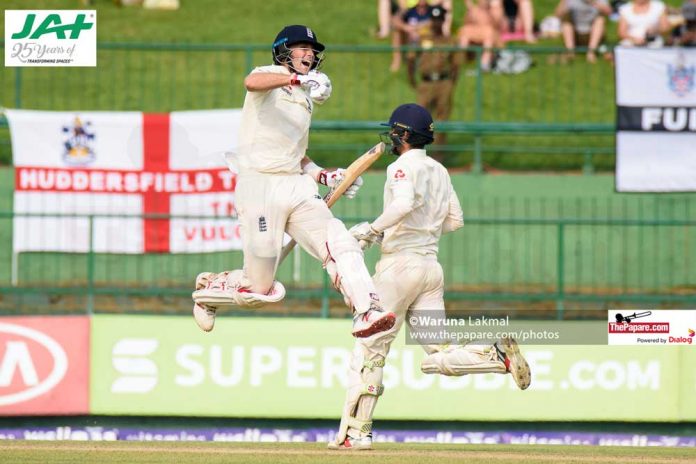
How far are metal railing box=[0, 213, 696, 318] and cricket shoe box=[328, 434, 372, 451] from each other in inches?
198

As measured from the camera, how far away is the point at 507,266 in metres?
17.1

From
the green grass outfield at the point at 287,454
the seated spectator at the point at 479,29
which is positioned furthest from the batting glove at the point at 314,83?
the seated spectator at the point at 479,29

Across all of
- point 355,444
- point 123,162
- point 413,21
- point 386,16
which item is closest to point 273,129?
point 355,444

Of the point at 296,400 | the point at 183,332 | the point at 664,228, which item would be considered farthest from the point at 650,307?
the point at 183,332

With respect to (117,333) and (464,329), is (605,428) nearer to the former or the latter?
(464,329)

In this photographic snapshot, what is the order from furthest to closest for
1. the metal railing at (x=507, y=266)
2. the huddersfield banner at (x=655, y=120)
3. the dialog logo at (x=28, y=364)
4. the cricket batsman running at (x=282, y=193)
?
the huddersfield banner at (x=655, y=120) → the metal railing at (x=507, y=266) → the dialog logo at (x=28, y=364) → the cricket batsman running at (x=282, y=193)

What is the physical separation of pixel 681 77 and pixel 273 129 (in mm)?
8399

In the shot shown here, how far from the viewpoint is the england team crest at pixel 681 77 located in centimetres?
1756

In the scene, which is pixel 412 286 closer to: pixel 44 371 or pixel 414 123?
pixel 414 123

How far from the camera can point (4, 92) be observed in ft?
61.7

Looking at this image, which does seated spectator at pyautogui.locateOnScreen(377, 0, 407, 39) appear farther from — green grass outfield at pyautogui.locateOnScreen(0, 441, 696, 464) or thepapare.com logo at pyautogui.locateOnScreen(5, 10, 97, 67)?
green grass outfield at pyautogui.locateOnScreen(0, 441, 696, 464)

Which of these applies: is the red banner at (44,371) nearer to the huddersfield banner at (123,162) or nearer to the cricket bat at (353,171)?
the huddersfield banner at (123,162)

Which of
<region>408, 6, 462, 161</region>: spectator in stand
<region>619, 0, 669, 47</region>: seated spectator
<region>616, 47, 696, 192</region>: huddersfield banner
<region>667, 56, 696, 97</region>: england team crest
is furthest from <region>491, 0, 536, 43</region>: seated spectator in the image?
<region>667, 56, 696, 97</region>: england team crest

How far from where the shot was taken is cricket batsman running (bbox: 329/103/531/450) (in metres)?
11.1
